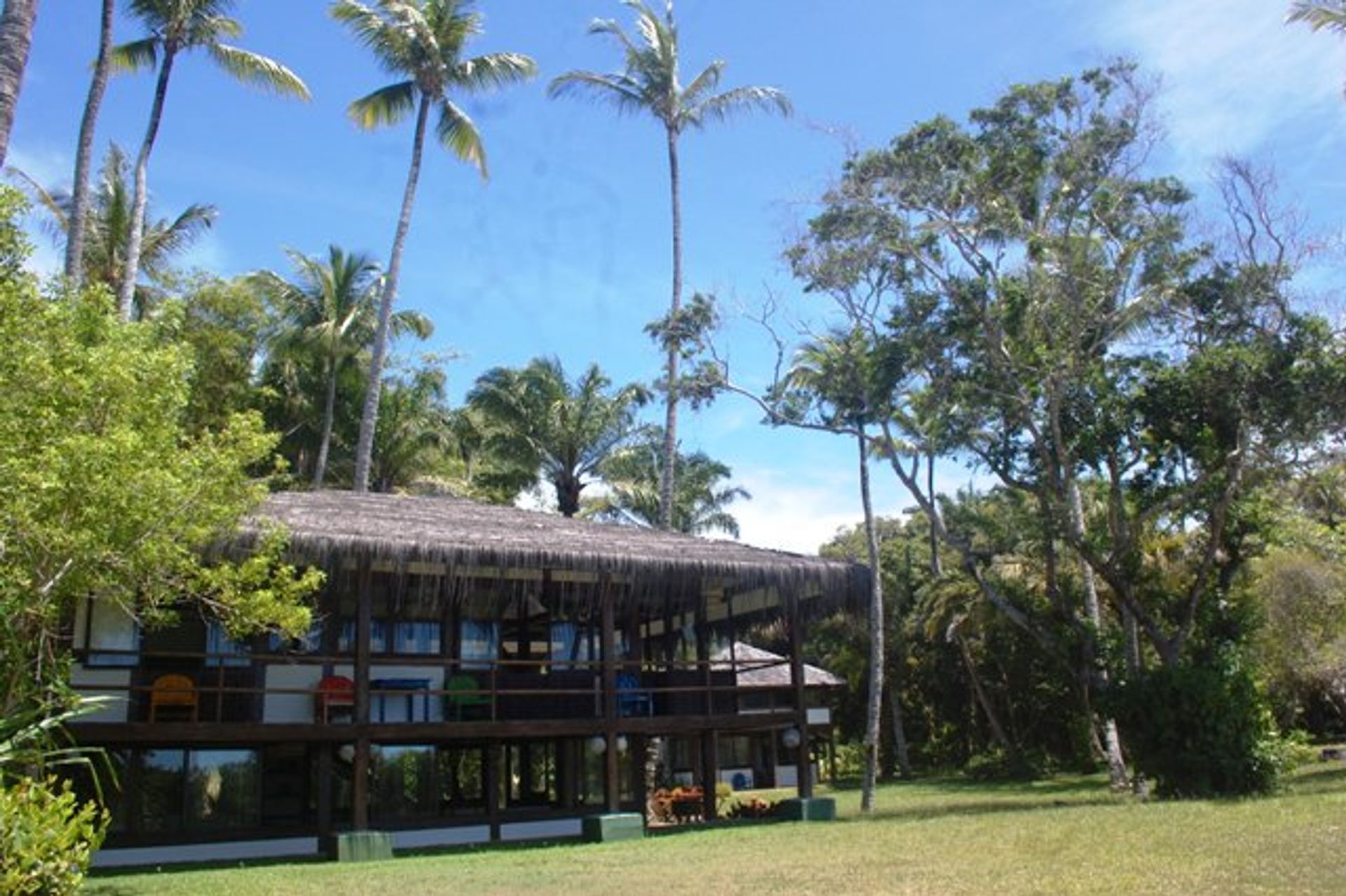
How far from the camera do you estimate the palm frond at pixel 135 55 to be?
23.9 m

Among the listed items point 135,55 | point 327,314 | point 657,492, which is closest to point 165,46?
point 135,55

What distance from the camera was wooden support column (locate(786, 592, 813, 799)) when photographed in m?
19.5

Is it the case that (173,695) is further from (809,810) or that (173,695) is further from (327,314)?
(327,314)

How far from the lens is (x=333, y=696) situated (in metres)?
17.5

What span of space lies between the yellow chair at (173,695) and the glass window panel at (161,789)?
28.2 inches

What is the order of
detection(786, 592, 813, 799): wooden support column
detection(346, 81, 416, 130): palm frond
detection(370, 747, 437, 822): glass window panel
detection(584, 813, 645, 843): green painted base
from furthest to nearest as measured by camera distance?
detection(346, 81, 416, 130): palm frond → detection(786, 592, 813, 799): wooden support column → detection(370, 747, 437, 822): glass window panel → detection(584, 813, 645, 843): green painted base

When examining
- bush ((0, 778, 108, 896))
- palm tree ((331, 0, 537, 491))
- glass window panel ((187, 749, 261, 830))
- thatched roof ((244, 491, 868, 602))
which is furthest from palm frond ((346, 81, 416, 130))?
bush ((0, 778, 108, 896))

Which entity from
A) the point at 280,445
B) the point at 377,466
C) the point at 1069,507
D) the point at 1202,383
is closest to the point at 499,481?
the point at 377,466

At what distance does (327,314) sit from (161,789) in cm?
1954

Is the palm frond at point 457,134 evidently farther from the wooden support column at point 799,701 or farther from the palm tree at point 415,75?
the wooden support column at point 799,701

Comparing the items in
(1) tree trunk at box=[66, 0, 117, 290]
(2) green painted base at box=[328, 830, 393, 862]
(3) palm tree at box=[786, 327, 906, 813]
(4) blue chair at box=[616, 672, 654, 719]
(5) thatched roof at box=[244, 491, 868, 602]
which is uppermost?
(1) tree trunk at box=[66, 0, 117, 290]

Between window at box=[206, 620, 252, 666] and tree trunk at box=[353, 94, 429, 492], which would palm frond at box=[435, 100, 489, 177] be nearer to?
tree trunk at box=[353, 94, 429, 492]

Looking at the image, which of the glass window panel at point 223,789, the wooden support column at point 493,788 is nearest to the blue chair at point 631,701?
the wooden support column at point 493,788

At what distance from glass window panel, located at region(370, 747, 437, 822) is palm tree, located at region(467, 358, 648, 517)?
15.9m
